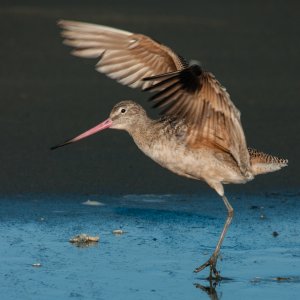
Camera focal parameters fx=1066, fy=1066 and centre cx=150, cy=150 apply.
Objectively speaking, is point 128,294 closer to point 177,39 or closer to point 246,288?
point 246,288

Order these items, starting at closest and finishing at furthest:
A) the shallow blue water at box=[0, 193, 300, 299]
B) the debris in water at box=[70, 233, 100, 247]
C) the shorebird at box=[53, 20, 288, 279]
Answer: the shallow blue water at box=[0, 193, 300, 299] < the shorebird at box=[53, 20, 288, 279] < the debris in water at box=[70, 233, 100, 247]

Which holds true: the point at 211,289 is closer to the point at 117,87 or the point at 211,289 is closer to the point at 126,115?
the point at 126,115

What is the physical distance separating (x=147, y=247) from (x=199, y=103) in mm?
1306

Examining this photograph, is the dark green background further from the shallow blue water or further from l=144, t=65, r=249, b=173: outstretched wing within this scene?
l=144, t=65, r=249, b=173: outstretched wing

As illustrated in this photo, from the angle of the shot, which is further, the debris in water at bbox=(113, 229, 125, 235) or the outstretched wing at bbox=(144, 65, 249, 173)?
the debris in water at bbox=(113, 229, 125, 235)

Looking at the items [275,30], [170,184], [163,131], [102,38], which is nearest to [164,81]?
[163,131]

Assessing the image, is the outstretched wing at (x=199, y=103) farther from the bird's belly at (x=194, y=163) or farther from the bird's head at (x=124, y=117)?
the bird's head at (x=124, y=117)

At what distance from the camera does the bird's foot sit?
8164mm

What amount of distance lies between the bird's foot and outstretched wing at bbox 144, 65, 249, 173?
1.06 m

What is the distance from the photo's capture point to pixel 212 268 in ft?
26.9

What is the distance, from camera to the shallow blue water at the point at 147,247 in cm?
770

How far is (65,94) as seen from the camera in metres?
14.2

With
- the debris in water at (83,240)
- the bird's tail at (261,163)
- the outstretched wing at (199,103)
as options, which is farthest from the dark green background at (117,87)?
the outstretched wing at (199,103)

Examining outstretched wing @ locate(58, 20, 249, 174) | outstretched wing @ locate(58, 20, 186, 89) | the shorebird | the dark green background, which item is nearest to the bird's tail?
the shorebird
